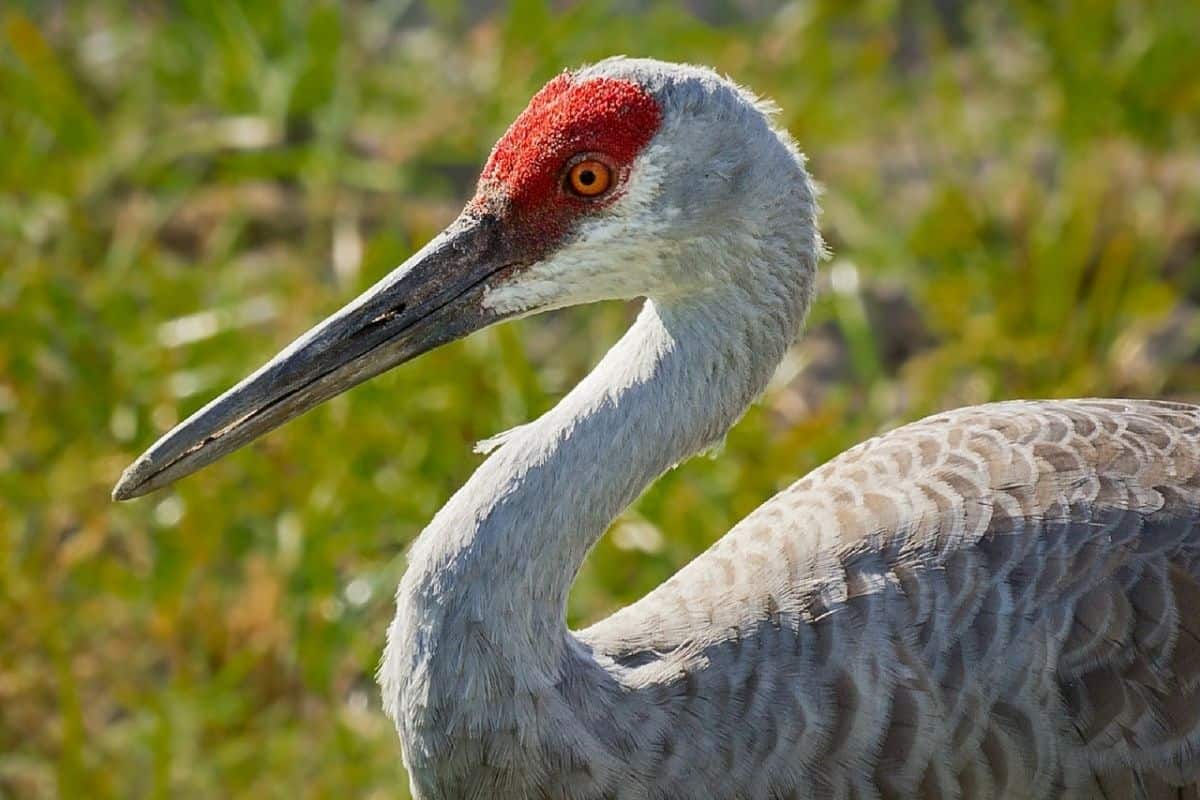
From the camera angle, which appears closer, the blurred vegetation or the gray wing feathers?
the gray wing feathers

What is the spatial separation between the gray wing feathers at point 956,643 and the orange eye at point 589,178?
25.0 inches

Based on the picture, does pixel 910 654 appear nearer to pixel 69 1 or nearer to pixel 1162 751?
pixel 1162 751

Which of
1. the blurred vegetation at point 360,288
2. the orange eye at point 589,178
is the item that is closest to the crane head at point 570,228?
the orange eye at point 589,178

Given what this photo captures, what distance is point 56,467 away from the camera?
13.3 feet

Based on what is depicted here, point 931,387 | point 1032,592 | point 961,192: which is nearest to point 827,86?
point 961,192

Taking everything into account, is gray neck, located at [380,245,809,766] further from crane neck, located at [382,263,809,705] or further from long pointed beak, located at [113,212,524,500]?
long pointed beak, located at [113,212,524,500]

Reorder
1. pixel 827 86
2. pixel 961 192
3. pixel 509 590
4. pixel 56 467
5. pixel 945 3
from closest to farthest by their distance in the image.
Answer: pixel 509 590
pixel 56 467
pixel 961 192
pixel 827 86
pixel 945 3

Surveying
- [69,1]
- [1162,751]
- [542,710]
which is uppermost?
[69,1]

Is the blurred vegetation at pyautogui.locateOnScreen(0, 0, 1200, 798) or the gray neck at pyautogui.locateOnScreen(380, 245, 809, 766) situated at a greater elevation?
the blurred vegetation at pyautogui.locateOnScreen(0, 0, 1200, 798)

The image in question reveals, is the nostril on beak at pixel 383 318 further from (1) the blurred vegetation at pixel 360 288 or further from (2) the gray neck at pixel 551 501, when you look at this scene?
(1) the blurred vegetation at pixel 360 288

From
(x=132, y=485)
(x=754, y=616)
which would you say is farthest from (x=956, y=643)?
(x=132, y=485)

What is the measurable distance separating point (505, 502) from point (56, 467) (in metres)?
2.10

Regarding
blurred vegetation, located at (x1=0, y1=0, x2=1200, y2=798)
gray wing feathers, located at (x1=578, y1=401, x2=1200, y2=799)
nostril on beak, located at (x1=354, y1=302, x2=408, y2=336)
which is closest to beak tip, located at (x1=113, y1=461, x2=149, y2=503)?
nostril on beak, located at (x1=354, y1=302, x2=408, y2=336)

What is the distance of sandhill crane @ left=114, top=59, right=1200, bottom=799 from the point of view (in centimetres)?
235
